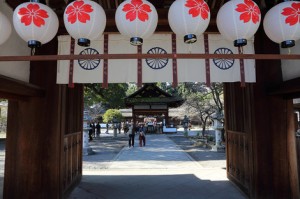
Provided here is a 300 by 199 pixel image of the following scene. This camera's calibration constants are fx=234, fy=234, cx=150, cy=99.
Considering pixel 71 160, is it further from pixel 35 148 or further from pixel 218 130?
pixel 218 130

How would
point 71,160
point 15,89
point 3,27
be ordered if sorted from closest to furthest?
point 3,27 → point 15,89 → point 71,160

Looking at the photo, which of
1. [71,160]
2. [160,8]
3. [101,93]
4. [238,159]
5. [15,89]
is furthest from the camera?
[101,93]

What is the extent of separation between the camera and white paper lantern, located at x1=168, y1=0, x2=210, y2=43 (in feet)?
8.68

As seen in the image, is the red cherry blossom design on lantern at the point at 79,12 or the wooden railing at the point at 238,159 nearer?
the red cherry blossom design on lantern at the point at 79,12

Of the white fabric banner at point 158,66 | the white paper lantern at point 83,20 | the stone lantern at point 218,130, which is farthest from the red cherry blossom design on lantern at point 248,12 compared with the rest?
the stone lantern at point 218,130

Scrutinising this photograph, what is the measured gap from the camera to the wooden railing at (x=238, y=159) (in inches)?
213

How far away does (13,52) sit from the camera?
4.27 meters

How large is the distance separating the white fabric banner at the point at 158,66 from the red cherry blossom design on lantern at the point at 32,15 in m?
1.84

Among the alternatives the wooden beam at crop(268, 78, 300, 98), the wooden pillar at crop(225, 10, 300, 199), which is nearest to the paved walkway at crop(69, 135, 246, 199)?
the wooden pillar at crop(225, 10, 300, 199)

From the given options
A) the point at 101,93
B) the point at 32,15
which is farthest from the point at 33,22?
the point at 101,93

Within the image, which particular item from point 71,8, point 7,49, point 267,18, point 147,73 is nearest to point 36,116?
point 7,49

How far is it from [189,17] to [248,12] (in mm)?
674

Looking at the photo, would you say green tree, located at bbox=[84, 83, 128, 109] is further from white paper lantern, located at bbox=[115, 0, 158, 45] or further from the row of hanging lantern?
white paper lantern, located at bbox=[115, 0, 158, 45]

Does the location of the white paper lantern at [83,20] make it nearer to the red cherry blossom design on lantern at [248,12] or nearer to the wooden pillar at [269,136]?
the red cherry blossom design on lantern at [248,12]
